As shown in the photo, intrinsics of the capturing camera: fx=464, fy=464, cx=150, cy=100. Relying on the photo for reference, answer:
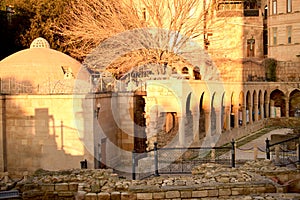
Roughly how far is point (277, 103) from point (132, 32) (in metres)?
16.5

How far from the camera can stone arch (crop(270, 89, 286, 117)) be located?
38.5 m

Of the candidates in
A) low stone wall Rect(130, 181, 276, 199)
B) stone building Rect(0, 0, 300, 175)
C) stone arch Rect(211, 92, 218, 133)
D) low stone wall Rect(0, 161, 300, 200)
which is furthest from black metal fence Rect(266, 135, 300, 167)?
stone arch Rect(211, 92, 218, 133)

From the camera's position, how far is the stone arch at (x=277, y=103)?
38500 mm

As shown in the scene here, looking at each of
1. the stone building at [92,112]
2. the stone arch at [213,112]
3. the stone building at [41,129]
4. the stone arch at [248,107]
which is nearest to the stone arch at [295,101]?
the stone arch at [248,107]

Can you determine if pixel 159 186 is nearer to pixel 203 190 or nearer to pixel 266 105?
pixel 203 190

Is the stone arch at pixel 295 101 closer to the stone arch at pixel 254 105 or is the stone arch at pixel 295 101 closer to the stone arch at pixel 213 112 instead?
the stone arch at pixel 254 105

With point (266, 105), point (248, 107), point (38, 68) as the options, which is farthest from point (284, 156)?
point (266, 105)

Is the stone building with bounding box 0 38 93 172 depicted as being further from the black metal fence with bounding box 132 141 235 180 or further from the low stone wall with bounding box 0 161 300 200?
the low stone wall with bounding box 0 161 300 200

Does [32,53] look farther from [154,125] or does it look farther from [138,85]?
[154,125]

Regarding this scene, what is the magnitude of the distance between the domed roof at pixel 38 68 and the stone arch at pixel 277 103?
21.3 m

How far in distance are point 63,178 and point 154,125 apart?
7.57m

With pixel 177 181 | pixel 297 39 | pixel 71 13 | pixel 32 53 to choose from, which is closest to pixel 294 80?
pixel 297 39

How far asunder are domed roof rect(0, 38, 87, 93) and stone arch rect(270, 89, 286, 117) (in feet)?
69.8

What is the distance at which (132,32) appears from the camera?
28.5 m
